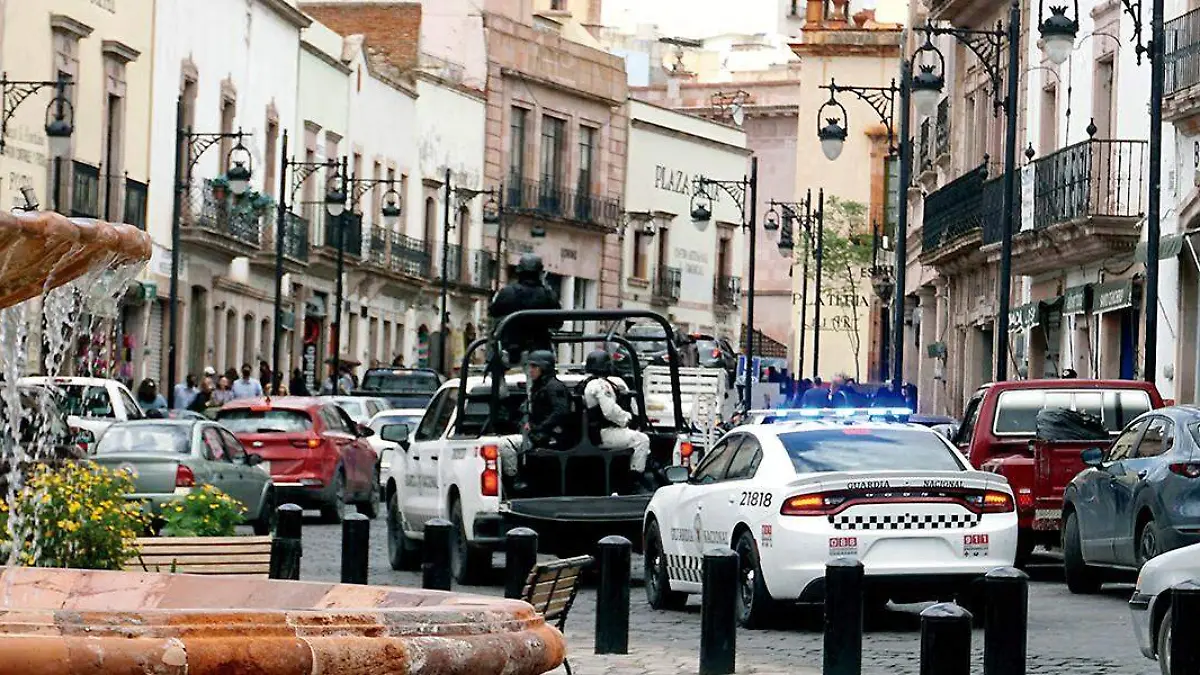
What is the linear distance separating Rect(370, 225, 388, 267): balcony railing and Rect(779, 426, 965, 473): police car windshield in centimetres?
4777

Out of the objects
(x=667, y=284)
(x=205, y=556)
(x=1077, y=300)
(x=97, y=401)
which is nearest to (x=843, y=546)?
(x=205, y=556)

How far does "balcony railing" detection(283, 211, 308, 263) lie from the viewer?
57188 mm

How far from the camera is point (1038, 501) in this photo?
74.6 feet

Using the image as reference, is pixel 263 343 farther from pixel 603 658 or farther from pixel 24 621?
pixel 24 621

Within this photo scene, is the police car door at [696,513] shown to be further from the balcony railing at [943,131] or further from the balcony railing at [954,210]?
the balcony railing at [943,131]

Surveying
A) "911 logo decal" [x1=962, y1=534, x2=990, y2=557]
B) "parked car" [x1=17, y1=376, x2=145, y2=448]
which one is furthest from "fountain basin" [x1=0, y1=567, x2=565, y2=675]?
"parked car" [x1=17, y1=376, x2=145, y2=448]

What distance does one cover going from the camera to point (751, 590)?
17781 mm

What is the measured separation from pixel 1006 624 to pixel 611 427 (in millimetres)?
9870

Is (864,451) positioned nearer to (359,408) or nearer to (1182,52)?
(1182,52)

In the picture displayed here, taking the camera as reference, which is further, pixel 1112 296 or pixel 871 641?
pixel 1112 296

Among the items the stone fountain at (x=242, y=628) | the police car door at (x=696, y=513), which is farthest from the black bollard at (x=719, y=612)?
the stone fountain at (x=242, y=628)

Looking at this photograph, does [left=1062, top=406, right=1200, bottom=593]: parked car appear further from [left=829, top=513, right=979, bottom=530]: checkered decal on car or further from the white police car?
[left=829, top=513, right=979, bottom=530]: checkered decal on car

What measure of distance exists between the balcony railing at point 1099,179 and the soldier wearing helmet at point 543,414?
1536 centimetres

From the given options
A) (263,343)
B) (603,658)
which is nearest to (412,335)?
(263,343)
